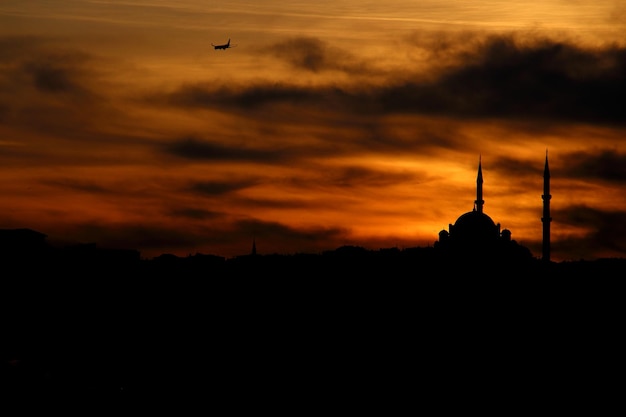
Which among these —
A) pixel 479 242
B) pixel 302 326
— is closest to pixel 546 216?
pixel 479 242

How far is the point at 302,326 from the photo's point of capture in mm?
121688

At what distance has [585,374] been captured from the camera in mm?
87375

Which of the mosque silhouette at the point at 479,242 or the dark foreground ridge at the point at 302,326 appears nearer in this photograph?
the dark foreground ridge at the point at 302,326

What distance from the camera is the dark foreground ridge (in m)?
71.8

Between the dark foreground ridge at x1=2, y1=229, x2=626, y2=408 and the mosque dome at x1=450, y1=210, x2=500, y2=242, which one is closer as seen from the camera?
the dark foreground ridge at x1=2, y1=229, x2=626, y2=408

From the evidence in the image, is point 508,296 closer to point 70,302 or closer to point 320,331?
point 320,331

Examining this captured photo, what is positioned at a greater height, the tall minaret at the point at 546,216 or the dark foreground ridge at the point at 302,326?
the tall minaret at the point at 546,216

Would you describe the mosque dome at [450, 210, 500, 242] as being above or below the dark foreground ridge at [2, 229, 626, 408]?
above

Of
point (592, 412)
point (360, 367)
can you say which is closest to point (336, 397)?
point (592, 412)

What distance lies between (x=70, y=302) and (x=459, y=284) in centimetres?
3562

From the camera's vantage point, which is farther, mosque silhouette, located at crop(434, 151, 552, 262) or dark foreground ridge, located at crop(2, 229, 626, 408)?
mosque silhouette, located at crop(434, 151, 552, 262)

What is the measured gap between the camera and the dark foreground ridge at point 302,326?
7175cm

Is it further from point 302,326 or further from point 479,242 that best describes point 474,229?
point 302,326

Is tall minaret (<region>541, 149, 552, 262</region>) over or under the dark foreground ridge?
over
